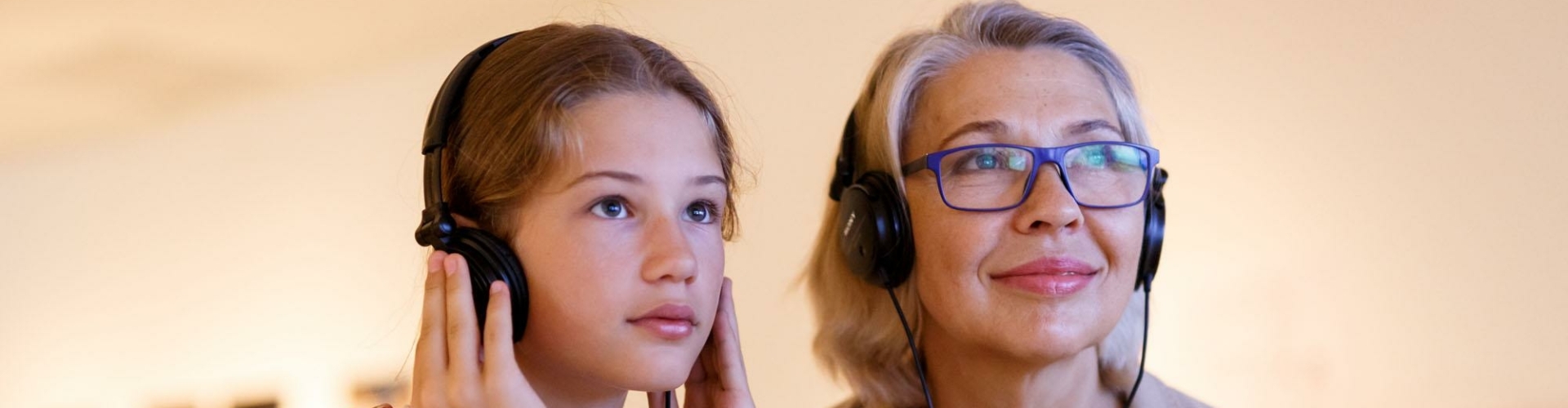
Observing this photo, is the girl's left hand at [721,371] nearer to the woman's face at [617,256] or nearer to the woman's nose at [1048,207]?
the woman's face at [617,256]

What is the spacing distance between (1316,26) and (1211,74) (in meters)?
0.23

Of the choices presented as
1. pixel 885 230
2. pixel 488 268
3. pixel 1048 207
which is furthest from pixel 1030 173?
pixel 488 268

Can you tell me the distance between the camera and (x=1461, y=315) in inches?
95.5

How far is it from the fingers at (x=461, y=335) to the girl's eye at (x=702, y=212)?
0.84 feet

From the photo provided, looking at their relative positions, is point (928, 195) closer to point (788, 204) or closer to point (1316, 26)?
point (1316, 26)

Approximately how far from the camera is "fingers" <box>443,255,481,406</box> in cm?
125

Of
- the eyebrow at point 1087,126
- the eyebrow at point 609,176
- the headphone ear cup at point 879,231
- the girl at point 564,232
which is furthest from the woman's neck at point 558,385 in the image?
the eyebrow at point 1087,126

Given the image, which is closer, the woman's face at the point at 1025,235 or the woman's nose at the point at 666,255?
the woman's nose at the point at 666,255

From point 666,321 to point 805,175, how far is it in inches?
72.1

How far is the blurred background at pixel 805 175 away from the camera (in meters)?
2.41

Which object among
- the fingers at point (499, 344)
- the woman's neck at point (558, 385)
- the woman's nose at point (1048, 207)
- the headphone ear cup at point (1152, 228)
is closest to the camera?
the fingers at point (499, 344)

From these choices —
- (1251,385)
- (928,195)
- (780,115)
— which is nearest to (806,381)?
(780,115)

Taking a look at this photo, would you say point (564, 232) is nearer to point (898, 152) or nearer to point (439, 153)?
point (439, 153)

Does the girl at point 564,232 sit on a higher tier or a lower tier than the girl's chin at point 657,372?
higher
